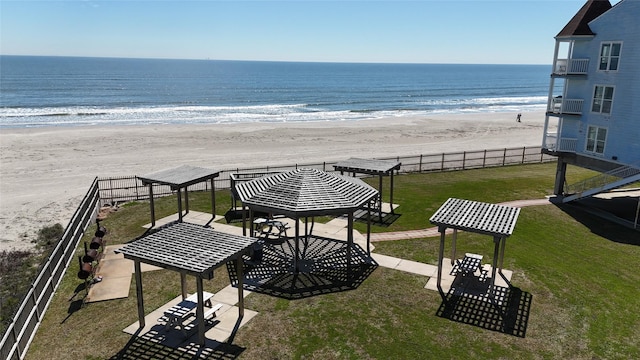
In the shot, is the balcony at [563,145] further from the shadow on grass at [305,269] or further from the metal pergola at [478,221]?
the shadow on grass at [305,269]

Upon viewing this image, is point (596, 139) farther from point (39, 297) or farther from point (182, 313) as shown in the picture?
point (39, 297)

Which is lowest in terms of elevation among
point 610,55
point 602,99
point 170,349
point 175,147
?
point 170,349

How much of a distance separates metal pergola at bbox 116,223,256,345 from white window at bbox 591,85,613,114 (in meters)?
20.6

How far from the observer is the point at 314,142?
165 ft

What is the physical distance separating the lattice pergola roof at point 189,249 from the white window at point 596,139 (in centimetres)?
2043

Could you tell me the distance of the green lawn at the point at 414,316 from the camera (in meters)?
11.7

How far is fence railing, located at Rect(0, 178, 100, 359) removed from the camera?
36.2 ft

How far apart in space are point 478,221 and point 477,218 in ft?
1.21

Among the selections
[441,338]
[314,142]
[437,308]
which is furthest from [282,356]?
[314,142]

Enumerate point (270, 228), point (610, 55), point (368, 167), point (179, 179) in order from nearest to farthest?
point (270, 228)
point (179, 179)
point (368, 167)
point (610, 55)

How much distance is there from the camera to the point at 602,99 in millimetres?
24078

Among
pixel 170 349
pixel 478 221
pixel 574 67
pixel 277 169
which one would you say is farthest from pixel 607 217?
pixel 170 349

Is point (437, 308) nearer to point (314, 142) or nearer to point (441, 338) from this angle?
point (441, 338)

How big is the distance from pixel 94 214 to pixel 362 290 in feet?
47.3
